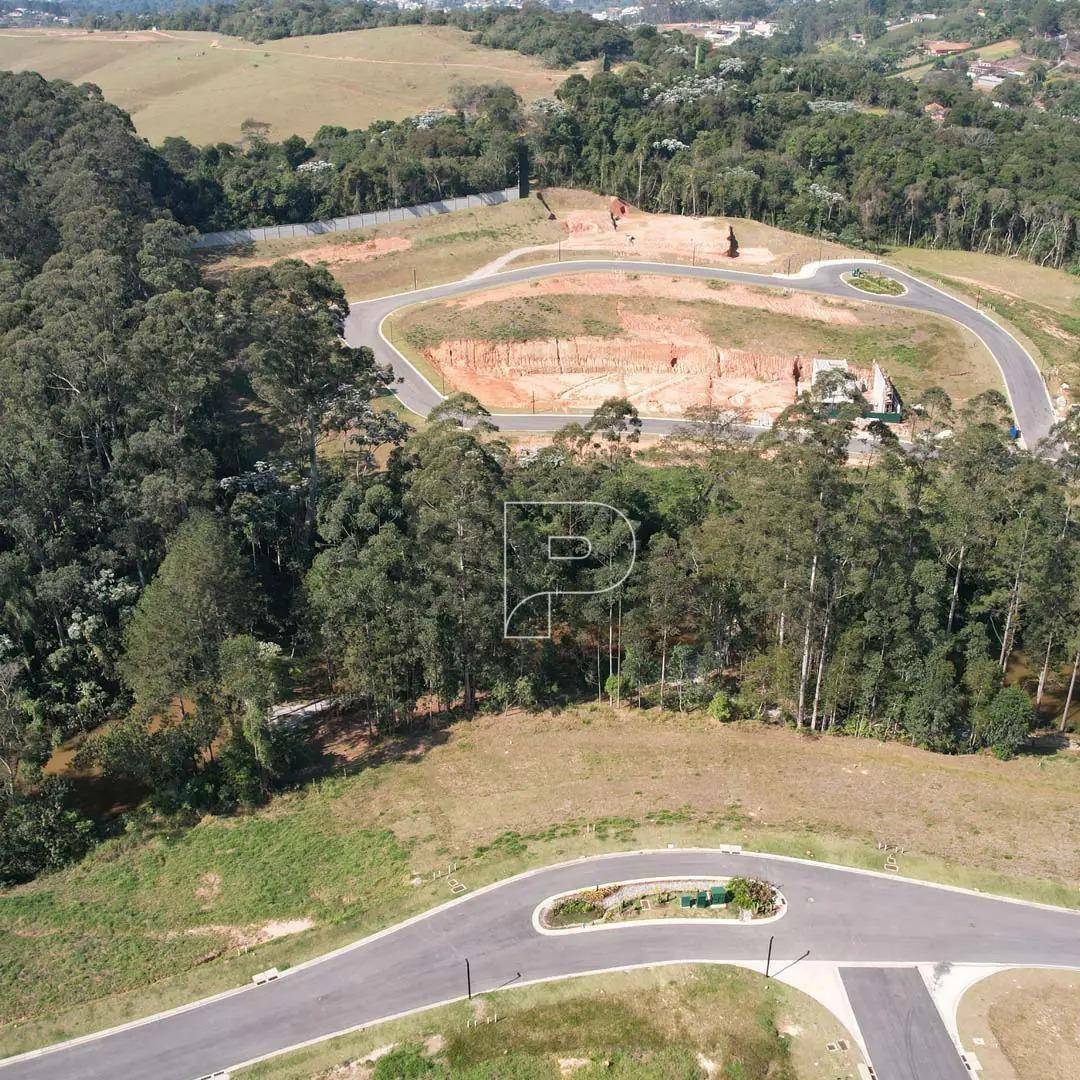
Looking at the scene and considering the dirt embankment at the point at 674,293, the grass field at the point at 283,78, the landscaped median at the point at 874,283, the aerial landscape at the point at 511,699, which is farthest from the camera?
the grass field at the point at 283,78

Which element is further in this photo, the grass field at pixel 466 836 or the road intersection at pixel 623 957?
the grass field at pixel 466 836

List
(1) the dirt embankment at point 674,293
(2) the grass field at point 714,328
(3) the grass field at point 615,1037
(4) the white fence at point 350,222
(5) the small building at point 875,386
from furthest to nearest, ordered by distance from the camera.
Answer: (4) the white fence at point 350,222 < (1) the dirt embankment at point 674,293 < (2) the grass field at point 714,328 < (5) the small building at point 875,386 < (3) the grass field at point 615,1037

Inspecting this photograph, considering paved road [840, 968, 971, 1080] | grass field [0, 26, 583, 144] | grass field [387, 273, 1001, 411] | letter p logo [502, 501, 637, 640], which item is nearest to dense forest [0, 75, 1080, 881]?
letter p logo [502, 501, 637, 640]

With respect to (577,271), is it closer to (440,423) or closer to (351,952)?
(440,423)

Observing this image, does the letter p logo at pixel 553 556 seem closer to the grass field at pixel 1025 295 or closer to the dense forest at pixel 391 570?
the dense forest at pixel 391 570

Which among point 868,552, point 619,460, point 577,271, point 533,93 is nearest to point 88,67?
point 533,93

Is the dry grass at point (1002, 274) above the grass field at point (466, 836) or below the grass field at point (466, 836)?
above

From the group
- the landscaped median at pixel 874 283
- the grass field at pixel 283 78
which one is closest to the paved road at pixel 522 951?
the landscaped median at pixel 874 283
